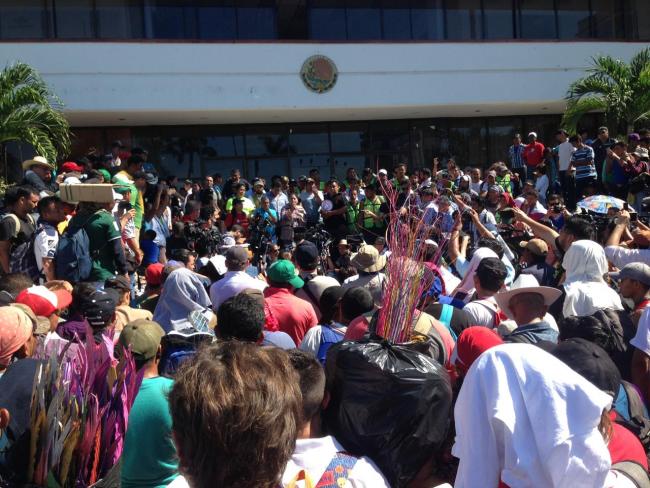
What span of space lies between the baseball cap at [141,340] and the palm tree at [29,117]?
1086 centimetres

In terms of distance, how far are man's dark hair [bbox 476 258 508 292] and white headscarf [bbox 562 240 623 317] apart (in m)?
0.47

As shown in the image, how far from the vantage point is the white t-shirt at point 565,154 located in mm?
14539

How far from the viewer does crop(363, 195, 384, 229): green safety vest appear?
11797mm

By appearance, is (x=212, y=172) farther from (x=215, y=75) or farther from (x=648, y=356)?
(x=648, y=356)

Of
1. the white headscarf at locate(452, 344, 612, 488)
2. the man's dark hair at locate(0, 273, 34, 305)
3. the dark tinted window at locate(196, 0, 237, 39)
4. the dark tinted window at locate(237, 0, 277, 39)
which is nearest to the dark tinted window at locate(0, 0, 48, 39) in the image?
the dark tinted window at locate(196, 0, 237, 39)

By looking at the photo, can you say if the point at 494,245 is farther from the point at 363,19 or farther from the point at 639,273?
the point at 363,19

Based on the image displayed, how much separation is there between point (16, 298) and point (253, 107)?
1385 cm

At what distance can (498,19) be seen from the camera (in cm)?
1992

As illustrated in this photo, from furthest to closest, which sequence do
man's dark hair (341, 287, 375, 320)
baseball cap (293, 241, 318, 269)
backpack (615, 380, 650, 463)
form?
baseball cap (293, 241, 318, 269), man's dark hair (341, 287, 375, 320), backpack (615, 380, 650, 463)

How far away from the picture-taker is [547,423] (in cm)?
200

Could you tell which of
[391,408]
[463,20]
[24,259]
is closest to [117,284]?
[24,259]

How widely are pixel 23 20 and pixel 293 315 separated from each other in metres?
14.8

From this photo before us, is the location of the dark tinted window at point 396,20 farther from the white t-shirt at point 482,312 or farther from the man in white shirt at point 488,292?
the white t-shirt at point 482,312

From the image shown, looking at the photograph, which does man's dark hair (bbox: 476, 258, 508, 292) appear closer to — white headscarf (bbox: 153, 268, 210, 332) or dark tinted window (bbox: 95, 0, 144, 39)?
white headscarf (bbox: 153, 268, 210, 332)
